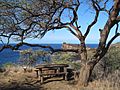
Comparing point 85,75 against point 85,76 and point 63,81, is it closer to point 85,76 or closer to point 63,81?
point 85,76

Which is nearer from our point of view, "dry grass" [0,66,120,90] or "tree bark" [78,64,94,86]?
"dry grass" [0,66,120,90]

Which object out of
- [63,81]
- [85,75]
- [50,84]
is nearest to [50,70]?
[63,81]

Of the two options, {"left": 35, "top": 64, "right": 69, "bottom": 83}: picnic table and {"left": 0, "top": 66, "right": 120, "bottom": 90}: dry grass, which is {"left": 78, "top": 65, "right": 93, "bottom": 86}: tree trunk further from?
{"left": 35, "top": 64, "right": 69, "bottom": 83}: picnic table

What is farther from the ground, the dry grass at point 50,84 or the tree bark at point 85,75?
the tree bark at point 85,75

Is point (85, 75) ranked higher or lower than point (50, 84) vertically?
higher

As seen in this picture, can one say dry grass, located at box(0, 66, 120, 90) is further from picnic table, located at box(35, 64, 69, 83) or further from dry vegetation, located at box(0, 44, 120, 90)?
picnic table, located at box(35, 64, 69, 83)

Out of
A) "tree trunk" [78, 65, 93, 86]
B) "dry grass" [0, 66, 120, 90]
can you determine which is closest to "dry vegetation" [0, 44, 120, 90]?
"dry grass" [0, 66, 120, 90]

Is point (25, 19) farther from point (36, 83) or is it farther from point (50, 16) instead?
point (36, 83)

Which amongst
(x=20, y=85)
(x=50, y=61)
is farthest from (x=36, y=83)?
(x=50, y=61)

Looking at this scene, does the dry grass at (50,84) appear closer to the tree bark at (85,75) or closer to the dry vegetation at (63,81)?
the dry vegetation at (63,81)

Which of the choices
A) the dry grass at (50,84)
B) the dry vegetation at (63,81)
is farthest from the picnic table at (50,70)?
the dry grass at (50,84)

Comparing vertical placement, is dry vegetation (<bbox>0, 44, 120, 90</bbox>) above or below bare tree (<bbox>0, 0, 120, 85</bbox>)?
below

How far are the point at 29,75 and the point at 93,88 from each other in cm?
494

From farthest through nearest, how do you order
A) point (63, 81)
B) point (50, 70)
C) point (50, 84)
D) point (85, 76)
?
point (50, 70)
point (63, 81)
point (50, 84)
point (85, 76)
